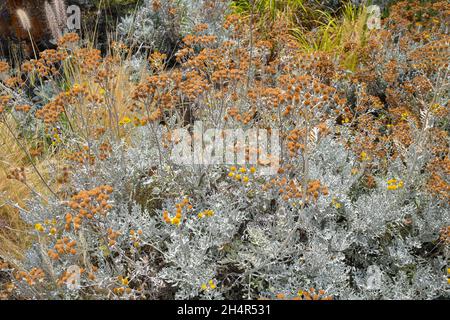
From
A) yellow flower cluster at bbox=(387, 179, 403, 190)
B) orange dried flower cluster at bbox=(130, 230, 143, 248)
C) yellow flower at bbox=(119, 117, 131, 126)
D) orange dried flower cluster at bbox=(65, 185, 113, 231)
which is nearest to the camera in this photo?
orange dried flower cluster at bbox=(65, 185, 113, 231)

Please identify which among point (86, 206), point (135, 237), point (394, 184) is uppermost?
point (86, 206)

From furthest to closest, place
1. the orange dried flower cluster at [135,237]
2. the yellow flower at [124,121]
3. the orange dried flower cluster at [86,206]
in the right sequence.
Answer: the yellow flower at [124,121], the orange dried flower cluster at [135,237], the orange dried flower cluster at [86,206]

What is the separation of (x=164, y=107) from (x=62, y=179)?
0.76 m

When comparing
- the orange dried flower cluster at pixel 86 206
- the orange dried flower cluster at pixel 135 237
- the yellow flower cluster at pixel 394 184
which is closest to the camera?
the orange dried flower cluster at pixel 86 206

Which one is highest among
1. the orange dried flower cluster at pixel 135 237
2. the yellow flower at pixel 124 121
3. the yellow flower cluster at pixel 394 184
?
the yellow flower at pixel 124 121

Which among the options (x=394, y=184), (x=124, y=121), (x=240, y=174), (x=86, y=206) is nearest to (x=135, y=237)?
(x=86, y=206)

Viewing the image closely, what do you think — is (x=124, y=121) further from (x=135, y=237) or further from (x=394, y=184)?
(x=394, y=184)

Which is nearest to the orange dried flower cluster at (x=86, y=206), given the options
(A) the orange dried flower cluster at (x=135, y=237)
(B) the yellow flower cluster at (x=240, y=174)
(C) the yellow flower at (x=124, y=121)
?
(A) the orange dried flower cluster at (x=135, y=237)

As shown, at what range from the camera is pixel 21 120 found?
397 centimetres

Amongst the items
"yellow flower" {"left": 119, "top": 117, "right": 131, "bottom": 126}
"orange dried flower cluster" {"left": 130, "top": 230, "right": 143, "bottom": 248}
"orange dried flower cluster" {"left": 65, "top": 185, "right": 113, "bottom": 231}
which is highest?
"orange dried flower cluster" {"left": 65, "top": 185, "right": 113, "bottom": 231}

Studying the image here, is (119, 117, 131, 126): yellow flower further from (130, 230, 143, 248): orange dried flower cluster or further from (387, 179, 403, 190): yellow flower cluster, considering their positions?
(387, 179, 403, 190): yellow flower cluster

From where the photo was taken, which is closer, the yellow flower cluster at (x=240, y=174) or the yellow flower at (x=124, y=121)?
the yellow flower cluster at (x=240, y=174)

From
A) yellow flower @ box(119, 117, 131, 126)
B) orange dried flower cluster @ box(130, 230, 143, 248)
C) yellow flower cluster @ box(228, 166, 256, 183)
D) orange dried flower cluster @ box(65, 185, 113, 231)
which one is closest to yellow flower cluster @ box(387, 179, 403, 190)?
yellow flower cluster @ box(228, 166, 256, 183)

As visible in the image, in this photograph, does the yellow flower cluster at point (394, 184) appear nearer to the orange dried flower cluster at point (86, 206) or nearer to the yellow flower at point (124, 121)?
the orange dried flower cluster at point (86, 206)
